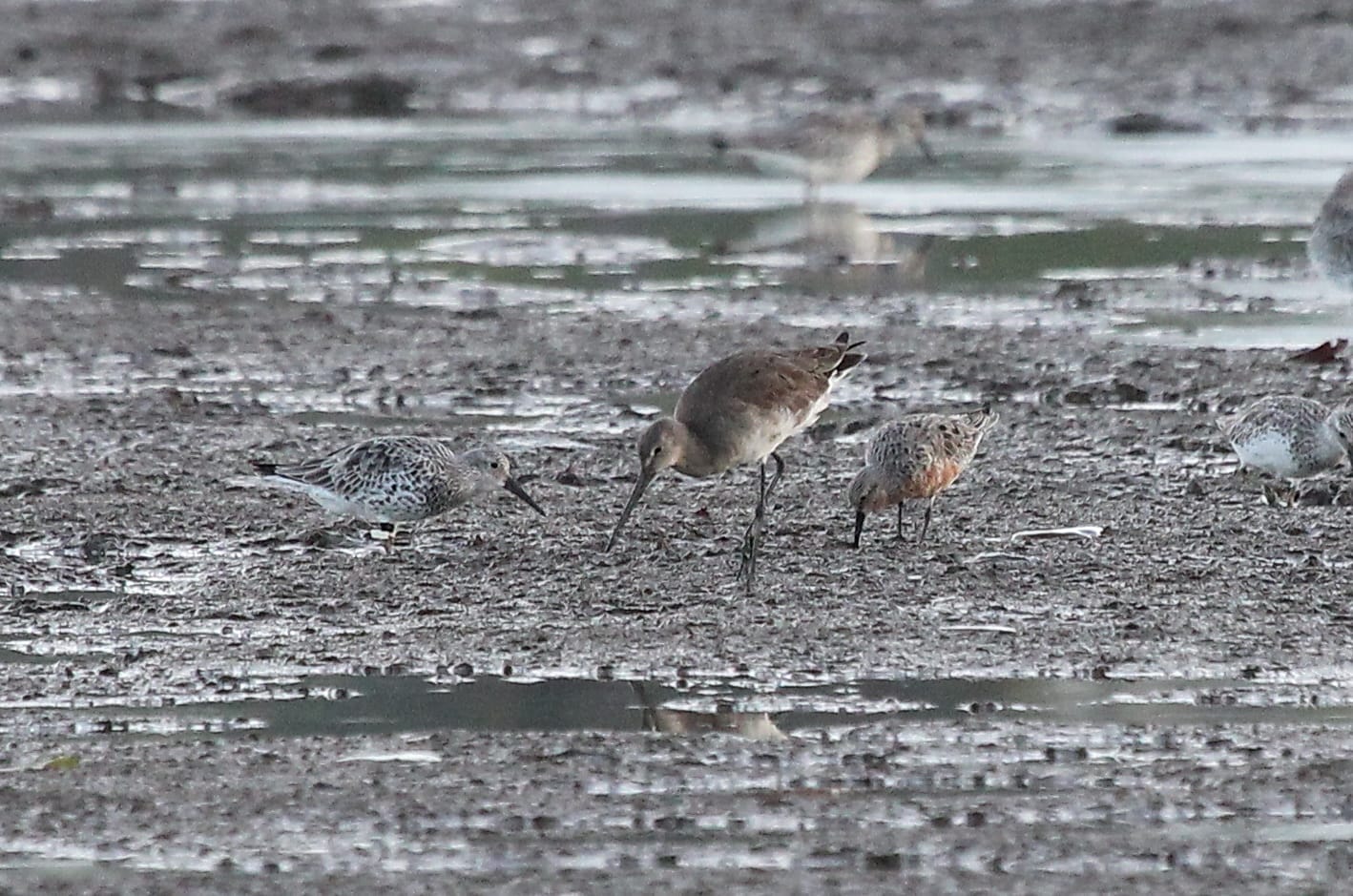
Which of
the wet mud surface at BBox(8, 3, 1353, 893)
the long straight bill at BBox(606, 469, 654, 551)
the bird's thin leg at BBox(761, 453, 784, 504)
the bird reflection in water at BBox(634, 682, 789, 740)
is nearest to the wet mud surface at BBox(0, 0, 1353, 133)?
the wet mud surface at BBox(8, 3, 1353, 893)

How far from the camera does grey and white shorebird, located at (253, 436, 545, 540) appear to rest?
10.8m

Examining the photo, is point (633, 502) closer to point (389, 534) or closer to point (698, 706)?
point (389, 534)

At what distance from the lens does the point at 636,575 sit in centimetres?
1012

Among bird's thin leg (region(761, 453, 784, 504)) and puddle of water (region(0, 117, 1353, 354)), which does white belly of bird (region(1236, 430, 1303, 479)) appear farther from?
puddle of water (region(0, 117, 1353, 354))

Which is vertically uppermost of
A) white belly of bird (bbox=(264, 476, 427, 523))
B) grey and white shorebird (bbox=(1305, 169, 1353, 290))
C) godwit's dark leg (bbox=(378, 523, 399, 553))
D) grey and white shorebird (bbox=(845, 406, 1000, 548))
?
grey and white shorebird (bbox=(1305, 169, 1353, 290))

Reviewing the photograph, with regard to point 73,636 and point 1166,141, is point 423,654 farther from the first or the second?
point 1166,141

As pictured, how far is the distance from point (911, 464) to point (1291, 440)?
1.78 m

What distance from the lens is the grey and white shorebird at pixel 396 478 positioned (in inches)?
427

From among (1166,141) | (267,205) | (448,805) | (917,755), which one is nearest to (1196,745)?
(917,755)

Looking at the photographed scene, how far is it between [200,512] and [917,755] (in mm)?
4525

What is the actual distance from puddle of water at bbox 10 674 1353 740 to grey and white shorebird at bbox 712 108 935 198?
14.7 m

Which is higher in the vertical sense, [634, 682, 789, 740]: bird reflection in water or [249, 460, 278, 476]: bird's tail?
[634, 682, 789, 740]: bird reflection in water

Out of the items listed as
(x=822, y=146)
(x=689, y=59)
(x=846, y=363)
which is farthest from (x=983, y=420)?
(x=689, y=59)

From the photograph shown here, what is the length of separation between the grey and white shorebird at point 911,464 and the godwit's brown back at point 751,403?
0.36m
